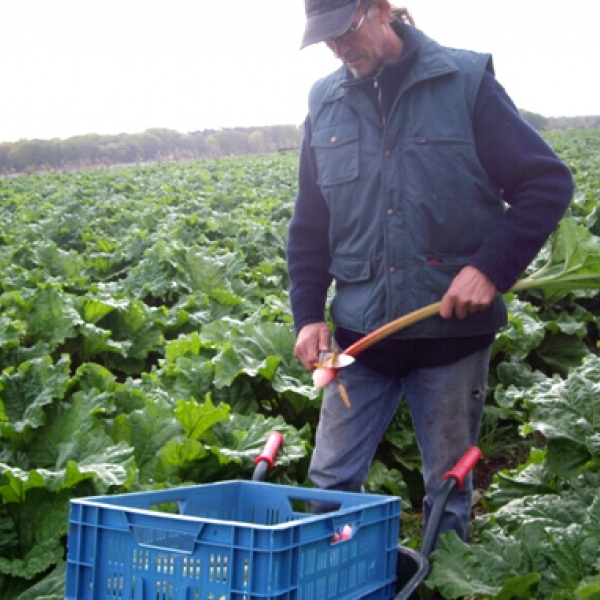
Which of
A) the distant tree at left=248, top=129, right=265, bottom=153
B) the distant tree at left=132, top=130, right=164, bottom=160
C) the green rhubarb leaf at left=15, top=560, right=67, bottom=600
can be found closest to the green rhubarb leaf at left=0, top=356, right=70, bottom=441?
the green rhubarb leaf at left=15, top=560, right=67, bottom=600

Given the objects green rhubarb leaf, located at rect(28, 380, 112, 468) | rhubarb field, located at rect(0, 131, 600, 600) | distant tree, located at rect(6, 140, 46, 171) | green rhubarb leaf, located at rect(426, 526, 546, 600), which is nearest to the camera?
green rhubarb leaf, located at rect(426, 526, 546, 600)

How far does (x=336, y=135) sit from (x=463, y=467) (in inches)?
46.9

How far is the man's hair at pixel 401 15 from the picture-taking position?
288 cm

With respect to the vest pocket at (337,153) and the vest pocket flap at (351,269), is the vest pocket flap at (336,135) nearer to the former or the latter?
the vest pocket at (337,153)

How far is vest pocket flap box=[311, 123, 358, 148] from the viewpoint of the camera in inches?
111

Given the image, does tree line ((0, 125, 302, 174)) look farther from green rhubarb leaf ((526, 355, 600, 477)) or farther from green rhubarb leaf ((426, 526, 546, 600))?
green rhubarb leaf ((426, 526, 546, 600))

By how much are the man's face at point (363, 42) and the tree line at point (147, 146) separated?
2107 inches

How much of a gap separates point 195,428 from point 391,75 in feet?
5.56

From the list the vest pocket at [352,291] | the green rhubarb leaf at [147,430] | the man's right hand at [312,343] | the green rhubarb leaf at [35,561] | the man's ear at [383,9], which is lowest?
the green rhubarb leaf at [35,561]

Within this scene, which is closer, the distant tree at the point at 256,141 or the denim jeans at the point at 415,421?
the denim jeans at the point at 415,421

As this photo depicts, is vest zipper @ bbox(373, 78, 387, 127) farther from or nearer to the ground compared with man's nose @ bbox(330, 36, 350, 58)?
nearer to the ground

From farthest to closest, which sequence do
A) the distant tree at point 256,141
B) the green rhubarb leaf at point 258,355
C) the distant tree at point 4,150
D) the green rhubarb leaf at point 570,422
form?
the distant tree at point 256,141
the distant tree at point 4,150
the green rhubarb leaf at point 258,355
the green rhubarb leaf at point 570,422

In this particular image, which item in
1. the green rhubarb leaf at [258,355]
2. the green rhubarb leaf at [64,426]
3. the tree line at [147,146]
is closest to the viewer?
the green rhubarb leaf at [64,426]

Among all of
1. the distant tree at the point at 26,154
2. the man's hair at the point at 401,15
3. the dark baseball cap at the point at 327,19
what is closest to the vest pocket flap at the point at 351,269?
the dark baseball cap at the point at 327,19
